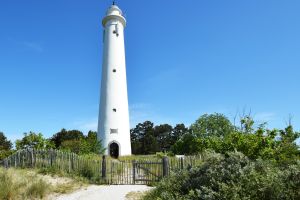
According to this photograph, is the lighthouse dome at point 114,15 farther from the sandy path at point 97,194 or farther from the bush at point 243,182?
the bush at point 243,182

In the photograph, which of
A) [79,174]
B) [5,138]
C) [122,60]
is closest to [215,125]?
[122,60]

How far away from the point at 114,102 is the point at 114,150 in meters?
4.70

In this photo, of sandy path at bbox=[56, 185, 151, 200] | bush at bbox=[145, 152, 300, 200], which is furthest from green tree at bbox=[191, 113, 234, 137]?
bush at bbox=[145, 152, 300, 200]

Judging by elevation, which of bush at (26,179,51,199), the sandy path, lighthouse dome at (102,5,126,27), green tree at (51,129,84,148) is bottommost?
the sandy path

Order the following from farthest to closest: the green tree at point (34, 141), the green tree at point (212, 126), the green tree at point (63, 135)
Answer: the green tree at point (63, 135) → the green tree at point (212, 126) → the green tree at point (34, 141)

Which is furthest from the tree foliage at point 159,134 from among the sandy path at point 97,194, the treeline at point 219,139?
the sandy path at point 97,194

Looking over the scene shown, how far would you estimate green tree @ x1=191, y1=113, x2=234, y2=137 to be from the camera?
1371 inches

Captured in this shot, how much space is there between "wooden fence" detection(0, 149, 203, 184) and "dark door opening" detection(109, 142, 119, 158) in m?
11.4

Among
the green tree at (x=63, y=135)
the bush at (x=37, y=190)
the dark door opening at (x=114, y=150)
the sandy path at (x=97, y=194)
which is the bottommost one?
the sandy path at (x=97, y=194)

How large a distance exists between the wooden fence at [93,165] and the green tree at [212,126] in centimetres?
1796

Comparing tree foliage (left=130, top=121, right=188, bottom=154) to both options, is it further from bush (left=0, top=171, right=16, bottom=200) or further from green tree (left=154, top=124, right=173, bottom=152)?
bush (left=0, top=171, right=16, bottom=200)

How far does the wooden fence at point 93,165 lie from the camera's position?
54.3 ft

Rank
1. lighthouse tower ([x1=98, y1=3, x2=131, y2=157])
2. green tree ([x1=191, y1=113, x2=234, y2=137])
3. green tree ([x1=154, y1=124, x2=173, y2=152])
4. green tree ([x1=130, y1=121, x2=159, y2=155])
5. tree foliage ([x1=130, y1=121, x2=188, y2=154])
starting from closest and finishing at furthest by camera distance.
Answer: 1. lighthouse tower ([x1=98, y1=3, x2=131, y2=157])
2. green tree ([x1=191, y1=113, x2=234, y2=137])
3. green tree ([x1=130, y1=121, x2=159, y2=155])
4. tree foliage ([x1=130, y1=121, x2=188, y2=154])
5. green tree ([x1=154, y1=124, x2=173, y2=152])

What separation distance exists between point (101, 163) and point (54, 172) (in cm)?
273
